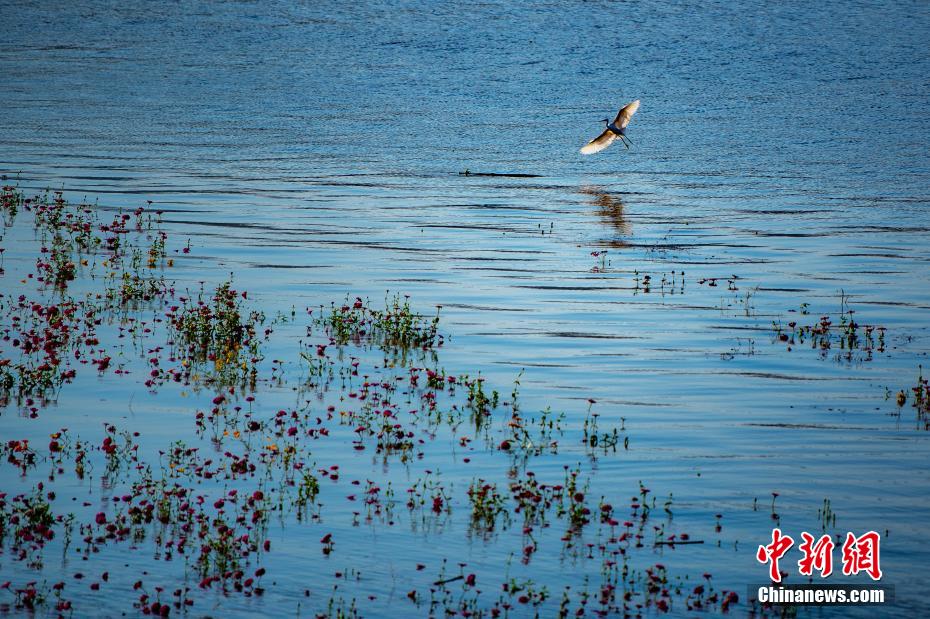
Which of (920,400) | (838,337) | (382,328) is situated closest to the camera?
(920,400)

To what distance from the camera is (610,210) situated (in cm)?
2683

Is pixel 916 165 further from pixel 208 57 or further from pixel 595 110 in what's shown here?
pixel 208 57

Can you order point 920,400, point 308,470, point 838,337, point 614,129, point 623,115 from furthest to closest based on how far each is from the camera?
point 614,129 < point 623,115 < point 838,337 < point 920,400 < point 308,470

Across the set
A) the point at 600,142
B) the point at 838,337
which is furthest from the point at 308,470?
the point at 600,142

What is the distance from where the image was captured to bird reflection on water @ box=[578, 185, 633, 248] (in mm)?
23531

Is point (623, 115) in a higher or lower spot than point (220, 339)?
higher

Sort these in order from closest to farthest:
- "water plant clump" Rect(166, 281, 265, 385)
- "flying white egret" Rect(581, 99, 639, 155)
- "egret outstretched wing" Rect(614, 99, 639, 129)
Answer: "water plant clump" Rect(166, 281, 265, 385) < "egret outstretched wing" Rect(614, 99, 639, 129) < "flying white egret" Rect(581, 99, 639, 155)

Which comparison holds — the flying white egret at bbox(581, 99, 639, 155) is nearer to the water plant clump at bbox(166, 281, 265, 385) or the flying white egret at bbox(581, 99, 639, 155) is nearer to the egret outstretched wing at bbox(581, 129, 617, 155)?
the egret outstretched wing at bbox(581, 129, 617, 155)

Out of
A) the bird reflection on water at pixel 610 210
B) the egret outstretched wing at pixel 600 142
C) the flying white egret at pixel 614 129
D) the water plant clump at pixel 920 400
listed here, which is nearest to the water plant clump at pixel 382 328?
the water plant clump at pixel 920 400

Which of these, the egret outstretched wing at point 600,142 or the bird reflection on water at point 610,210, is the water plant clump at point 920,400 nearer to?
the bird reflection on water at point 610,210

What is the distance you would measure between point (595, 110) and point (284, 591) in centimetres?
3506

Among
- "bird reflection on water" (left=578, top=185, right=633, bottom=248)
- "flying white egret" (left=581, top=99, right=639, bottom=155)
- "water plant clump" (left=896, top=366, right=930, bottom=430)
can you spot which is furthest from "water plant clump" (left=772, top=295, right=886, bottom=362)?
"flying white egret" (left=581, top=99, right=639, bottom=155)

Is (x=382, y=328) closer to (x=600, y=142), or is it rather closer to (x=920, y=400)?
(x=920, y=400)

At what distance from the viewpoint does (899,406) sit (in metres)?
13.4
